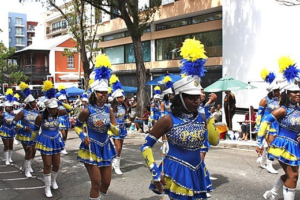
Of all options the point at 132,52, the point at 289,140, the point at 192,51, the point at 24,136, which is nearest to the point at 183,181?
the point at 192,51

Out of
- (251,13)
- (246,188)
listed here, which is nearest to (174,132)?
(246,188)

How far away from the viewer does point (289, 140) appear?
18.2 ft

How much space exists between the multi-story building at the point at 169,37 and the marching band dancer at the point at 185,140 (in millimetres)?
14938

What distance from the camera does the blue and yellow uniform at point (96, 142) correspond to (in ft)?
18.7

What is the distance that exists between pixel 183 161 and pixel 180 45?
20342 mm

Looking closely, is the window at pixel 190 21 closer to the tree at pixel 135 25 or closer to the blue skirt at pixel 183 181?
the tree at pixel 135 25

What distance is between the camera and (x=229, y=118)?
16031 millimetres

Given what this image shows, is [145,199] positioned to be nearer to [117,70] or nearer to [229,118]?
[229,118]

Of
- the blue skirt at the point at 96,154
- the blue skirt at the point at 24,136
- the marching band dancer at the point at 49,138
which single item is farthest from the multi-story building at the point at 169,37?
the blue skirt at the point at 96,154

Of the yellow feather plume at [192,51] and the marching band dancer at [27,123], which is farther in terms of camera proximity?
the marching band dancer at [27,123]

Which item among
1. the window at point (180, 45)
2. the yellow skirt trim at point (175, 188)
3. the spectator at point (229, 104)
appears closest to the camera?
the yellow skirt trim at point (175, 188)

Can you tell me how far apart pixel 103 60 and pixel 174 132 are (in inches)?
106

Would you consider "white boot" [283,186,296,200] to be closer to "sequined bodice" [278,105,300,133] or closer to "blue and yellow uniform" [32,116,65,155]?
"sequined bodice" [278,105,300,133]

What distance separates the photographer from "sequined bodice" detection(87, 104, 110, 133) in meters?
5.80
